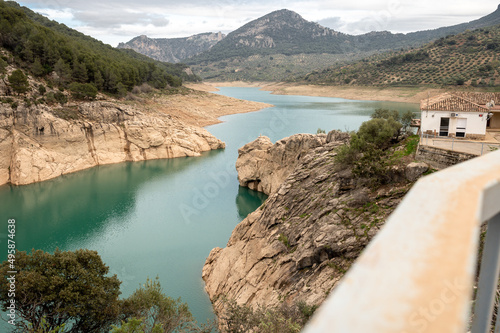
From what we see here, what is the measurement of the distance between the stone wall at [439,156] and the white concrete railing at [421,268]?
11131mm

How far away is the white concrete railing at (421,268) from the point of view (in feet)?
3.28

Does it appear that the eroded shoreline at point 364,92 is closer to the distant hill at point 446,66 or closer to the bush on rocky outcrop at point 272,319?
the distant hill at point 446,66

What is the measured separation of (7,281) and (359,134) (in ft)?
44.1

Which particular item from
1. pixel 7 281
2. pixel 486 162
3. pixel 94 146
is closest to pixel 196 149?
pixel 94 146

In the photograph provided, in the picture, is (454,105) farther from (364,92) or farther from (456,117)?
(364,92)

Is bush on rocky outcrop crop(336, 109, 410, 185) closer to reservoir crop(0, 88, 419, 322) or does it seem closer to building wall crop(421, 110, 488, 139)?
building wall crop(421, 110, 488, 139)

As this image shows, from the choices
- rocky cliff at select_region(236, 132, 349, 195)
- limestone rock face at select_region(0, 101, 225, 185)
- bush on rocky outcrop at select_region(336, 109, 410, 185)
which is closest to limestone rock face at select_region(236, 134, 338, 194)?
rocky cliff at select_region(236, 132, 349, 195)

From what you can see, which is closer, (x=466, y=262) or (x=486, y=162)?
(x=466, y=262)

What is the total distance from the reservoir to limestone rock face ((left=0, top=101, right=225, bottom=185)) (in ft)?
4.20

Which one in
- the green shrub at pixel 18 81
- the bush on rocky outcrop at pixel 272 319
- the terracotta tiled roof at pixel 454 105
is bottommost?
the bush on rocky outcrop at pixel 272 319

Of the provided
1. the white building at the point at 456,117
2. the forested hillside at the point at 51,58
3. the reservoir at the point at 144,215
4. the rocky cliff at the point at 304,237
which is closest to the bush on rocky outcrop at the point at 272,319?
the rocky cliff at the point at 304,237

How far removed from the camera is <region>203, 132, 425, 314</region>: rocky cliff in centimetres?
1094

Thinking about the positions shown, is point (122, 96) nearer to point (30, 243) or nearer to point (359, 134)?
point (30, 243)

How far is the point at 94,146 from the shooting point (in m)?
34.4
